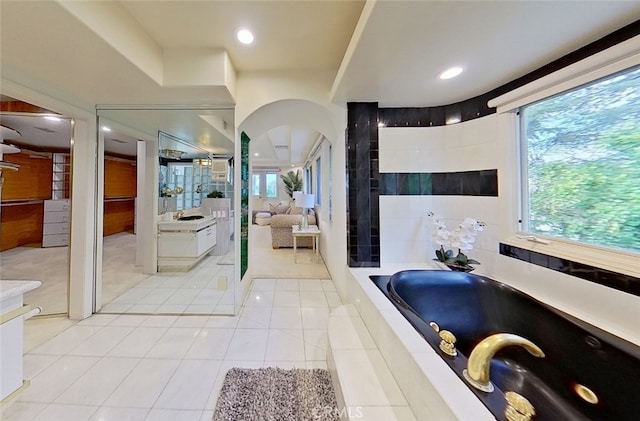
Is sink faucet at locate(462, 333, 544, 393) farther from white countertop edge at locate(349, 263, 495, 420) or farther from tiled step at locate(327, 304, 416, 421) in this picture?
tiled step at locate(327, 304, 416, 421)

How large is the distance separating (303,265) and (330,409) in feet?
9.49

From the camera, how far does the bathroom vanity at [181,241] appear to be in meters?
3.71

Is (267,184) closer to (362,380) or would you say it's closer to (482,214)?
(482,214)

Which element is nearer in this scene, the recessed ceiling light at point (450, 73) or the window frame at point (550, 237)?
the window frame at point (550, 237)

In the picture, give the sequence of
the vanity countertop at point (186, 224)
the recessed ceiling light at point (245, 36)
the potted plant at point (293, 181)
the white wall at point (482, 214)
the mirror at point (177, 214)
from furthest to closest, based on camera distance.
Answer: the potted plant at point (293, 181), the vanity countertop at point (186, 224), the mirror at point (177, 214), the recessed ceiling light at point (245, 36), the white wall at point (482, 214)

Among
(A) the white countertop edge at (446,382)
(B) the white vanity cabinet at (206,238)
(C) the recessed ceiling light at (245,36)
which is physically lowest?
(A) the white countertop edge at (446,382)

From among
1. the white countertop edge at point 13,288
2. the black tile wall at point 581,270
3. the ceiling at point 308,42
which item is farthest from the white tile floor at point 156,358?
the ceiling at point 308,42

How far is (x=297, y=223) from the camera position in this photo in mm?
5441

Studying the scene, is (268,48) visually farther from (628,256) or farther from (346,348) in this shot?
(628,256)

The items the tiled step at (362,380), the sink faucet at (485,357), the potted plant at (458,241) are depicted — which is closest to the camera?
the sink faucet at (485,357)

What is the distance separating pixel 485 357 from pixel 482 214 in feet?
5.30

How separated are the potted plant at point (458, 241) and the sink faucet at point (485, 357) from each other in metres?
1.24

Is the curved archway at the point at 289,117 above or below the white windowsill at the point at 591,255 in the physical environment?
above

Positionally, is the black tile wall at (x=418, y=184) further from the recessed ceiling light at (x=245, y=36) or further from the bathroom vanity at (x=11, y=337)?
the bathroom vanity at (x=11, y=337)
